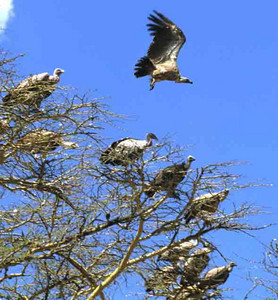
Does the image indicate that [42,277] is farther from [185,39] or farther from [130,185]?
[185,39]

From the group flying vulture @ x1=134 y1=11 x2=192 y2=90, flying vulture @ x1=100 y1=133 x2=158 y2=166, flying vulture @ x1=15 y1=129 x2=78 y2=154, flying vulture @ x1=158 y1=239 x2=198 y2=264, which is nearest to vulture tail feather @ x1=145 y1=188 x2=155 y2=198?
flying vulture @ x1=100 y1=133 x2=158 y2=166

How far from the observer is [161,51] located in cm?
1233

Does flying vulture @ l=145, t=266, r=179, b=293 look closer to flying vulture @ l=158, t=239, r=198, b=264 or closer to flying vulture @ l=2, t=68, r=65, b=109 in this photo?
flying vulture @ l=158, t=239, r=198, b=264

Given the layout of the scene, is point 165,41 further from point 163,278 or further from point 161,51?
point 163,278

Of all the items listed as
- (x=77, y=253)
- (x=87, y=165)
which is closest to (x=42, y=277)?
(x=77, y=253)

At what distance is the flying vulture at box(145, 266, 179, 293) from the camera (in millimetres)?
Answer: 9039

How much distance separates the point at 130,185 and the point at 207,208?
900 millimetres

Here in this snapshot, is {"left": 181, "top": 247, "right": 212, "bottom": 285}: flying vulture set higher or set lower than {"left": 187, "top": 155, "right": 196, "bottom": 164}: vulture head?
lower

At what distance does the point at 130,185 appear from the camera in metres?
8.34

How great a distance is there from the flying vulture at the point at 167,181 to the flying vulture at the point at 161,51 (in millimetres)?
A: 3862

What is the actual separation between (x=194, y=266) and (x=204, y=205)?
83cm

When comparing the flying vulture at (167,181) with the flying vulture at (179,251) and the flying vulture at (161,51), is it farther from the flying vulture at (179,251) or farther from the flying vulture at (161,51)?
the flying vulture at (161,51)

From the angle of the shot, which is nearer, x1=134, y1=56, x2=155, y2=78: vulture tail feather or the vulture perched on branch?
the vulture perched on branch

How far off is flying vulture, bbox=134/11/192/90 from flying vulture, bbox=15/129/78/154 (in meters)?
3.30
